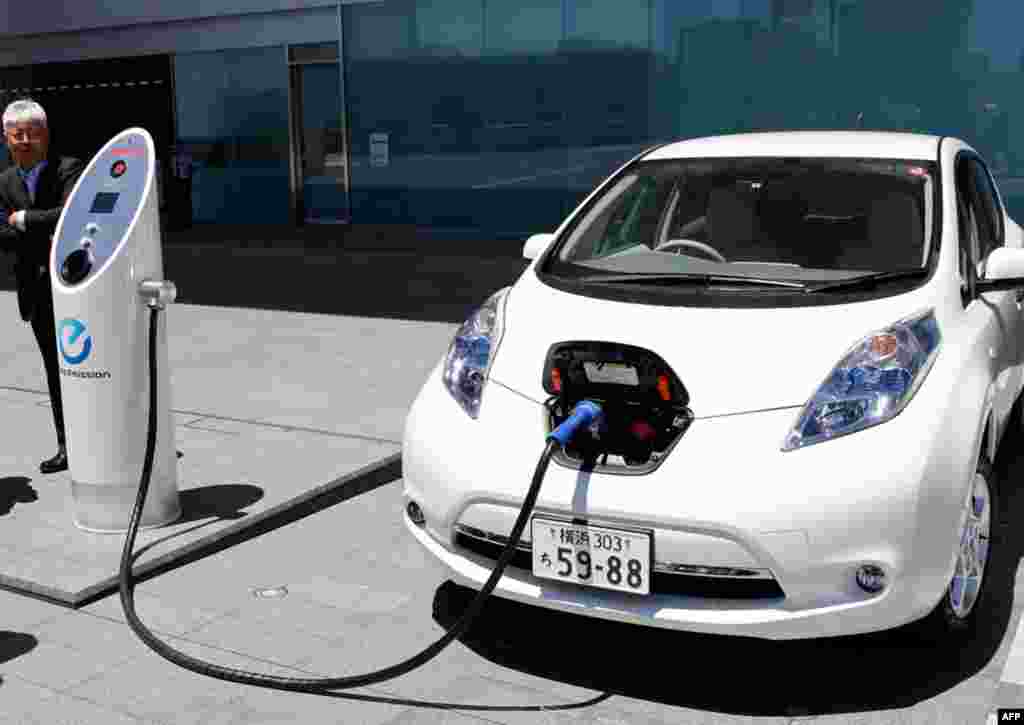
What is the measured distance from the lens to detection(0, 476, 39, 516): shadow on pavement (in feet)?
18.6

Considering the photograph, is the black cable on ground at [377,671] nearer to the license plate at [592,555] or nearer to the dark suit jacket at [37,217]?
the license plate at [592,555]

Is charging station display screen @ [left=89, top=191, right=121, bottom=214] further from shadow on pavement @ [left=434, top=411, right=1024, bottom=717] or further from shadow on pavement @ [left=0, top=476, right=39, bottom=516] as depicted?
shadow on pavement @ [left=434, top=411, right=1024, bottom=717]

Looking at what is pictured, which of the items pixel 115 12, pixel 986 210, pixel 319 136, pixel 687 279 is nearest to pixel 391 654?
pixel 687 279

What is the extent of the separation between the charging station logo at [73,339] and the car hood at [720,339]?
1.76 m

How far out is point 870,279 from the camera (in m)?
4.24

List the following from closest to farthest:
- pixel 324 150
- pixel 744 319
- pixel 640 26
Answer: pixel 744 319 → pixel 640 26 → pixel 324 150

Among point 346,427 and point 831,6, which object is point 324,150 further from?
point 346,427

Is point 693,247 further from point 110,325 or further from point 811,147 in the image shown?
point 110,325

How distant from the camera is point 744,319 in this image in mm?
3973

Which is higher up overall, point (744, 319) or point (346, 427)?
point (744, 319)

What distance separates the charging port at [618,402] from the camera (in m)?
3.75

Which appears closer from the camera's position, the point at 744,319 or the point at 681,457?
the point at 681,457

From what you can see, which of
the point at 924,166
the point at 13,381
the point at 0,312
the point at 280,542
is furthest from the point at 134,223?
the point at 0,312

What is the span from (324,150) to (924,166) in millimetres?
15236
